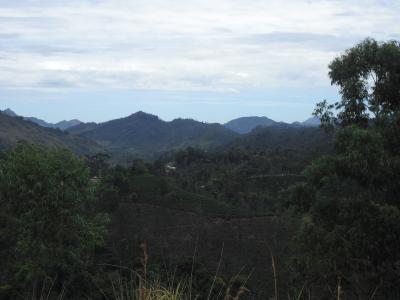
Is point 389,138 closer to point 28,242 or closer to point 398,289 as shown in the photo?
point 398,289

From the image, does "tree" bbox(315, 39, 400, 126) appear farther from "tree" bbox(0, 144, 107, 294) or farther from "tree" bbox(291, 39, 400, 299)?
"tree" bbox(0, 144, 107, 294)

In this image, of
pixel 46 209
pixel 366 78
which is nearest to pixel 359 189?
pixel 366 78

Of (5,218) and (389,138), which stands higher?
(389,138)

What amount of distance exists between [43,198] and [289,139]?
563 ft

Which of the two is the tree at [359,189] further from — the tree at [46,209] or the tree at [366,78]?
the tree at [46,209]

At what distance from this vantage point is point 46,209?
70.0 feet

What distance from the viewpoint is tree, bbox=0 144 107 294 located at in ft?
69.9

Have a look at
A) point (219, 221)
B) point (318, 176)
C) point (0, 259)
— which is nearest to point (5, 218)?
point (0, 259)

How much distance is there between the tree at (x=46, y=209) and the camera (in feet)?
69.9

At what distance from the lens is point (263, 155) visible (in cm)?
10706

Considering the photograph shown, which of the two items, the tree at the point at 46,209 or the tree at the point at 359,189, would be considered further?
the tree at the point at 46,209

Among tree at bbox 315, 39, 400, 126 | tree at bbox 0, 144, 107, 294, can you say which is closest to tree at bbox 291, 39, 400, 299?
tree at bbox 315, 39, 400, 126

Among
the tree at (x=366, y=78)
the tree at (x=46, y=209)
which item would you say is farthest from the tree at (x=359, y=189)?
the tree at (x=46, y=209)

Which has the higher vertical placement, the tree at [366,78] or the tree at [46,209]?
the tree at [366,78]
